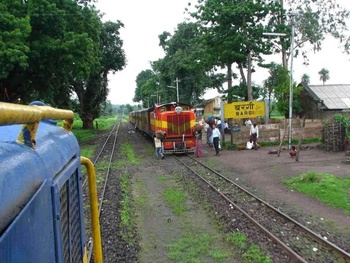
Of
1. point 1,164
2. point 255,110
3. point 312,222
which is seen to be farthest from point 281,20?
point 1,164

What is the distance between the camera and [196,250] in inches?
272

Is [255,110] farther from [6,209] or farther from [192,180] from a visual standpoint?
[6,209]

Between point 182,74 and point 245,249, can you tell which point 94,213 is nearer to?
point 245,249

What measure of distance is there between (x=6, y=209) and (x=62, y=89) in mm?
32327

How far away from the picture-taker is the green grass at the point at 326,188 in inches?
384

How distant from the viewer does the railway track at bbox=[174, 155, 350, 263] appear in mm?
6383

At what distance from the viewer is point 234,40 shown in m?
25.2

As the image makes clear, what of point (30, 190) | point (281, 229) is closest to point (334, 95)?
point (281, 229)

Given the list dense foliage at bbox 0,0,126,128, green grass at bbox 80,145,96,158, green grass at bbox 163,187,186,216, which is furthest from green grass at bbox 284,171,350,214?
dense foliage at bbox 0,0,126,128

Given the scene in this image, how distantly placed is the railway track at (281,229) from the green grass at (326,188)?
5.33 ft

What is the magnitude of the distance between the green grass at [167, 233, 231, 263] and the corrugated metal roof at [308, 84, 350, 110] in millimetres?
25193

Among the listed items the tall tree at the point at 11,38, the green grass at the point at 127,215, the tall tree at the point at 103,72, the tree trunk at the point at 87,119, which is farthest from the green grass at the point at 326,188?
the tree trunk at the point at 87,119

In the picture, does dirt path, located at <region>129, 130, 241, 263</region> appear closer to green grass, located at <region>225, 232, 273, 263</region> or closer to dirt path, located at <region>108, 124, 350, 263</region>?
dirt path, located at <region>108, 124, 350, 263</region>

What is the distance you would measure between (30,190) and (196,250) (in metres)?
5.80
